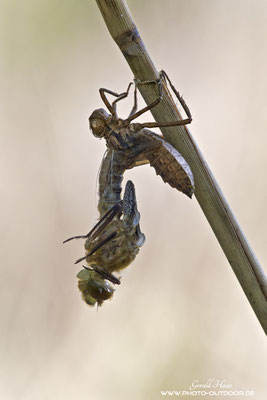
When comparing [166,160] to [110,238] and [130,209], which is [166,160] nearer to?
[130,209]

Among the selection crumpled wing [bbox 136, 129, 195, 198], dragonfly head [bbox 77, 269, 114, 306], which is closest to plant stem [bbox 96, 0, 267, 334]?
crumpled wing [bbox 136, 129, 195, 198]

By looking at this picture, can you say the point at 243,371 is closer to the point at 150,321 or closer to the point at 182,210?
the point at 150,321

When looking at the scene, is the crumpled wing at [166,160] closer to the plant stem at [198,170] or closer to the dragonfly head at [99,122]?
the plant stem at [198,170]

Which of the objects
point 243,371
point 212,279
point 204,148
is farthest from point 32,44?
point 243,371

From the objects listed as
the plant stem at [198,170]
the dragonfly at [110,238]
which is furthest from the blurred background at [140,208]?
the plant stem at [198,170]

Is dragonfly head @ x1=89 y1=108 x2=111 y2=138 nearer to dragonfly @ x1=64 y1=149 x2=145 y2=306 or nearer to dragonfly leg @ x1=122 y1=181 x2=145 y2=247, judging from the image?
dragonfly @ x1=64 y1=149 x2=145 y2=306

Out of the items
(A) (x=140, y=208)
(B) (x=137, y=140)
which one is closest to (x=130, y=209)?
(B) (x=137, y=140)
